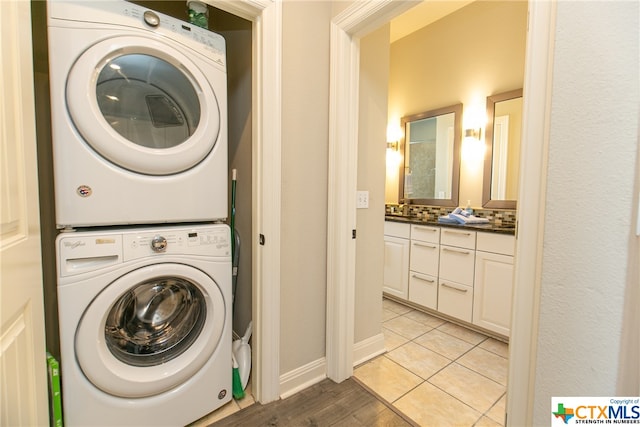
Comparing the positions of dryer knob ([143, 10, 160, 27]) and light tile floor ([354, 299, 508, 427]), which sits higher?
dryer knob ([143, 10, 160, 27])

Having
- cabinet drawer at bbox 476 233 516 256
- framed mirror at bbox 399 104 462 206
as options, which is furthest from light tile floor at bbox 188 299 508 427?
framed mirror at bbox 399 104 462 206

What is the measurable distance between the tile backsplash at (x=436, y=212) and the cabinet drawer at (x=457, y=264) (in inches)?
22.5

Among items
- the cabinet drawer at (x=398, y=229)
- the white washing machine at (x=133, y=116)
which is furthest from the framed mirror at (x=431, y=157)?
the white washing machine at (x=133, y=116)

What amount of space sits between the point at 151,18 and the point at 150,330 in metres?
1.37

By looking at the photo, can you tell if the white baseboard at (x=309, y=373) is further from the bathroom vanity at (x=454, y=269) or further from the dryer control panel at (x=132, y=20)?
the dryer control panel at (x=132, y=20)

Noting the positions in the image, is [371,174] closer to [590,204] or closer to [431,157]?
[590,204]

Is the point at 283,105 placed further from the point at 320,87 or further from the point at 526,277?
the point at 526,277

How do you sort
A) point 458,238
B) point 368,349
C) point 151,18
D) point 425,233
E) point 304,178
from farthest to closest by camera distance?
1. point 425,233
2. point 458,238
3. point 368,349
4. point 304,178
5. point 151,18

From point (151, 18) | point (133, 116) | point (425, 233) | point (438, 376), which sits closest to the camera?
point (151, 18)

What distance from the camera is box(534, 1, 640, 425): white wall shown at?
24.8 inches

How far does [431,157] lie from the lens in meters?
3.09

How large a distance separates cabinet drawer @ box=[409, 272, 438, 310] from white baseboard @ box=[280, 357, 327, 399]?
1324 mm

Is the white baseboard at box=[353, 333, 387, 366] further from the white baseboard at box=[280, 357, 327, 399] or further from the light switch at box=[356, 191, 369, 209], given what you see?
the light switch at box=[356, 191, 369, 209]

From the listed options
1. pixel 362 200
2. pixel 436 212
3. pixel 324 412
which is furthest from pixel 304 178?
pixel 436 212
